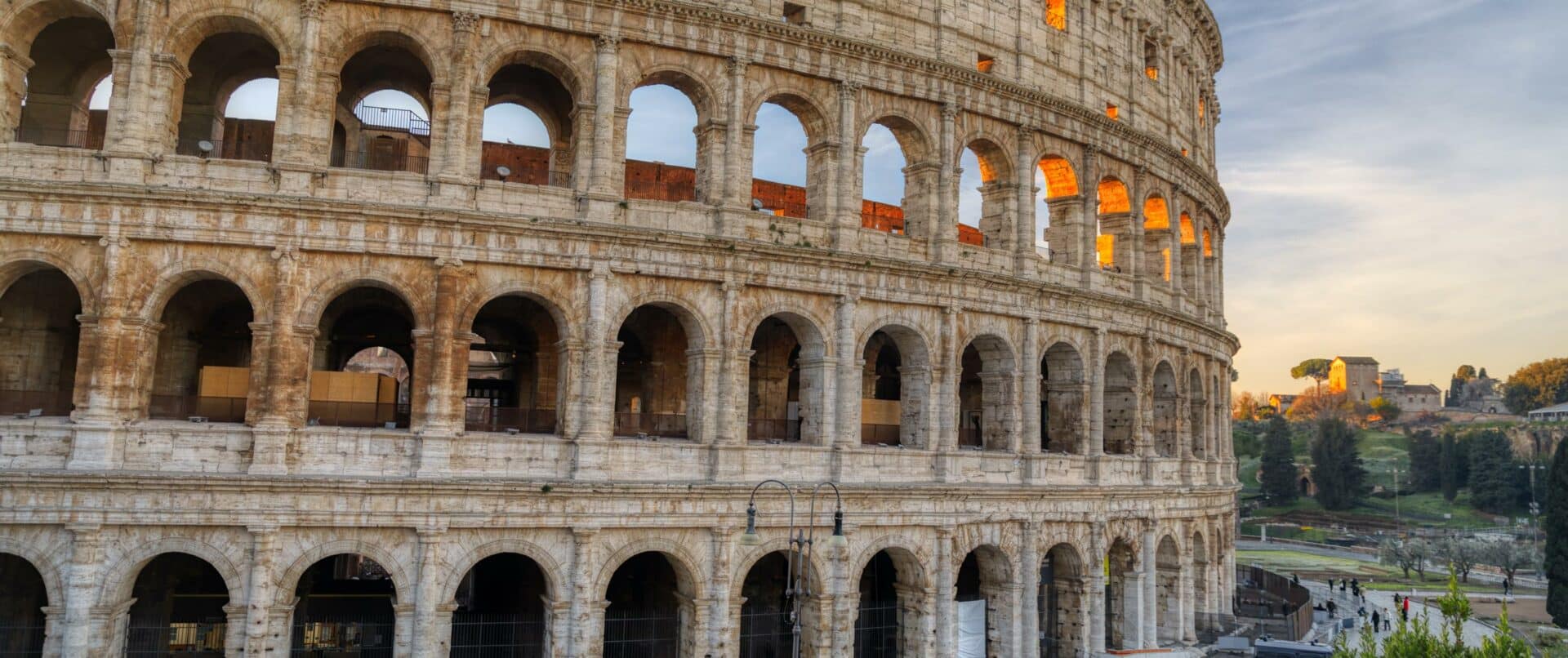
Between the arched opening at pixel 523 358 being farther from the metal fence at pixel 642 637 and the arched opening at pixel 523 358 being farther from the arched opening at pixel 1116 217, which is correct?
the arched opening at pixel 1116 217

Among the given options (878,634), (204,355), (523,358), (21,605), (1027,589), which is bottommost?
(878,634)

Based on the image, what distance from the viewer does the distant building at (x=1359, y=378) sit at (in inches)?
5768

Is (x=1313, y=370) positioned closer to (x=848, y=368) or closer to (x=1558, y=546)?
(x=1558, y=546)

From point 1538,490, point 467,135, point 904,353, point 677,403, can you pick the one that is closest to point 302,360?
point 467,135

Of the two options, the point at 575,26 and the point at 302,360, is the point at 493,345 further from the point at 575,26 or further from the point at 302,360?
the point at 575,26

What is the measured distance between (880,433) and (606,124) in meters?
9.43

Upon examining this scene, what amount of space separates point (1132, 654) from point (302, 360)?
19.9 metres

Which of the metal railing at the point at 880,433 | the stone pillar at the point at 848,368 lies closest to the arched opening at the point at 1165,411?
the metal railing at the point at 880,433

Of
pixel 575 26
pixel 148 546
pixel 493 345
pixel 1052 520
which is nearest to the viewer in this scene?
pixel 148 546

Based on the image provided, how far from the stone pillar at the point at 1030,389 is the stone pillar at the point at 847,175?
4.69m

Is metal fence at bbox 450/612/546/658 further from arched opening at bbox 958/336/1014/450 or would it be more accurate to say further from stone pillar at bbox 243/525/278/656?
arched opening at bbox 958/336/1014/450

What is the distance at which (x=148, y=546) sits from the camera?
57.1ft

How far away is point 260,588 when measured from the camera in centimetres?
1745

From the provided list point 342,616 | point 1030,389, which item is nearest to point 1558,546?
point 1030,389
